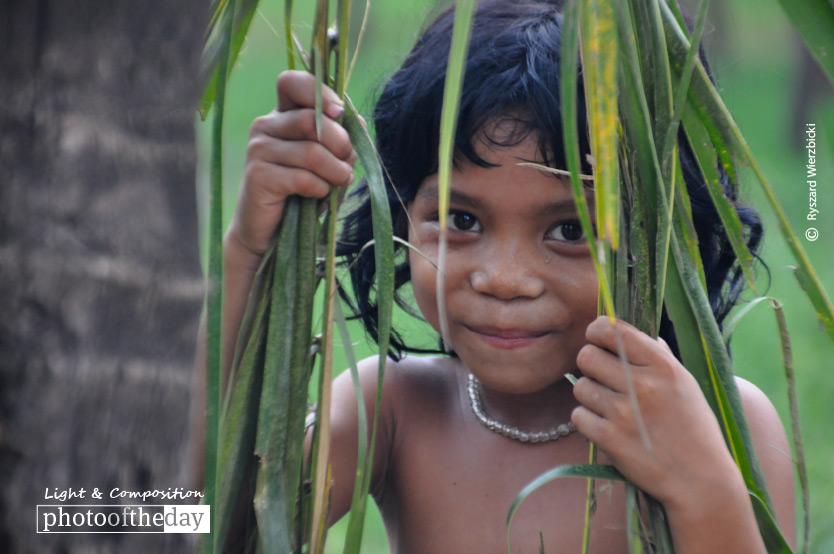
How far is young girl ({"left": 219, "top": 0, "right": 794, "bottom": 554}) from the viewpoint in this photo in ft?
2.57

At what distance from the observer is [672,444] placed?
0.78 meters

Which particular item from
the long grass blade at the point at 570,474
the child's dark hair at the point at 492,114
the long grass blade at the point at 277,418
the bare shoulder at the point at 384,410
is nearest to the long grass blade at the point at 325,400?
the long grass blade at the point at 277,418

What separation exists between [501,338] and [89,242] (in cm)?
61

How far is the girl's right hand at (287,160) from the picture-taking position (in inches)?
31.6

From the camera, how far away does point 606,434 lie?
798 millimetres

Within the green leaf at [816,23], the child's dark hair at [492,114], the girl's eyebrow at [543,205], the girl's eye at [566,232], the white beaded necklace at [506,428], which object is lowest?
the white beaded necklace at [506,428]

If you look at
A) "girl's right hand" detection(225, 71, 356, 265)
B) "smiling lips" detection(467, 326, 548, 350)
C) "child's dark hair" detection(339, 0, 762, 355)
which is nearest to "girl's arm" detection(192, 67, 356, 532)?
"girl's right hand" detection(225, 71, 356, 265)

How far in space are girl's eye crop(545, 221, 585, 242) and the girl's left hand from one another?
8.5 inches

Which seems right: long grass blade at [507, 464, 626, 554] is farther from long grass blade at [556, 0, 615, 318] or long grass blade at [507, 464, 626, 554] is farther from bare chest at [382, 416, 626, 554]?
bare chest at [382, 416, 626, 554]

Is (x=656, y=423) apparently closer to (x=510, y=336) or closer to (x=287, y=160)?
(x=510, y=336)

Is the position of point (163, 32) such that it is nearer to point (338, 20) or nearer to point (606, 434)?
point (338, 20)

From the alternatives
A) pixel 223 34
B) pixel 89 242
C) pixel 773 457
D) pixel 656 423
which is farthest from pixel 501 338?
pixel 89 242

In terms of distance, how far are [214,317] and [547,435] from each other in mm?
637

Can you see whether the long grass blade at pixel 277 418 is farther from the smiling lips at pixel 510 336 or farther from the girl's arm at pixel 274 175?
the smiling lips at pixel 510 336
